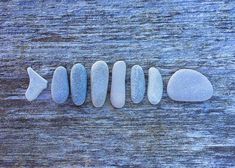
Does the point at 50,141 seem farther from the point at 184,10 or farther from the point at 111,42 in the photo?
the point at 184,10

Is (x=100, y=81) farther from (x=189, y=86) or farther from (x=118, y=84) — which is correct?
(x=189, y=86)

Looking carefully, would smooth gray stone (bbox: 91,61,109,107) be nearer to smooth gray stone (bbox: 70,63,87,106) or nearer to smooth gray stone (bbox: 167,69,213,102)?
Answer: smooth gray stone (bbox: 70,63,87,106)

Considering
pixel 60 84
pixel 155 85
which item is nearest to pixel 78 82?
pixel 60 84

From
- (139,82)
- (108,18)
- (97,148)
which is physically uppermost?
(108,18)

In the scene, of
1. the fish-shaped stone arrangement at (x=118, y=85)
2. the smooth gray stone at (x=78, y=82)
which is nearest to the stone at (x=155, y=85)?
the fish-shaped stone arrangement at (x=118, y=85)

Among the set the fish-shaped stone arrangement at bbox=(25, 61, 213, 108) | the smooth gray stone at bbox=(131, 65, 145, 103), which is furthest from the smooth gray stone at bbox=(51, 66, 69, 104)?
the smooth gray stone at bbox=(131, 65, 145, 103)

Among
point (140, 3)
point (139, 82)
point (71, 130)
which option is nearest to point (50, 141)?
point (71, 130)
